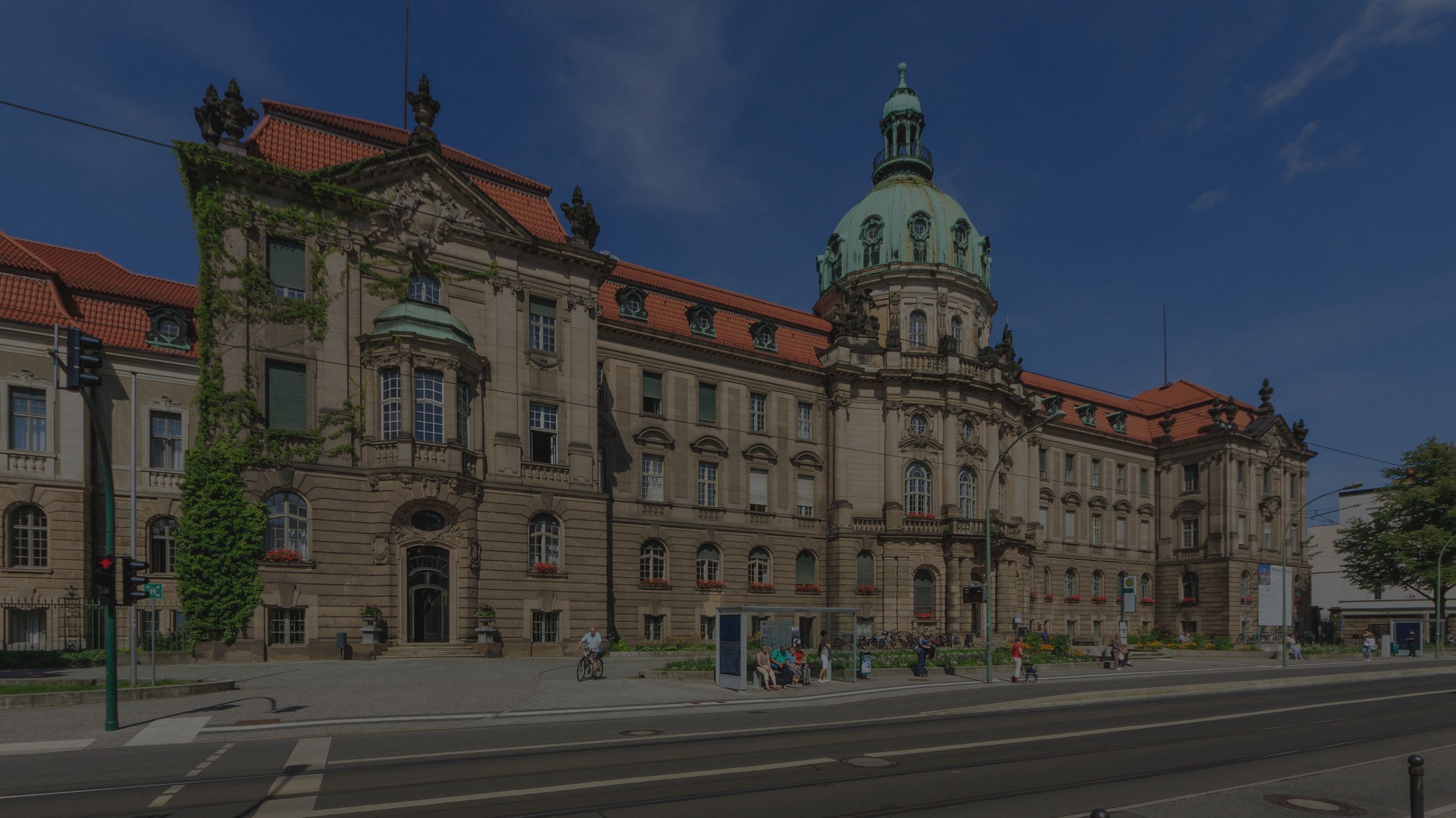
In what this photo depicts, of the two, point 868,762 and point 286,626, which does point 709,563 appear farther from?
point 868,762

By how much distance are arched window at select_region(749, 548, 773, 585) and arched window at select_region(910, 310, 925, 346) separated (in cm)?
1734

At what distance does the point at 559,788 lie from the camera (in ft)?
40.3

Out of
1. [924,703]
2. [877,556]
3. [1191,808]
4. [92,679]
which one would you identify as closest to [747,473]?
[877,556]

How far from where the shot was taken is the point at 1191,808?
1160 cm

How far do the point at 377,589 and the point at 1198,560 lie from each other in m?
62.2

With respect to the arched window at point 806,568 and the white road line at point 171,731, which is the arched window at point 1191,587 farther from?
the white road line at point 171,731

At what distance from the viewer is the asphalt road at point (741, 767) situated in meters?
11.5

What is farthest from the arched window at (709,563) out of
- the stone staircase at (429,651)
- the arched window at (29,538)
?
the arched window at (29,538)

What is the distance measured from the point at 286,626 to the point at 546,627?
32.8 feet

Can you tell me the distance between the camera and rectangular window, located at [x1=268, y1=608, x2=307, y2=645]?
105 ft

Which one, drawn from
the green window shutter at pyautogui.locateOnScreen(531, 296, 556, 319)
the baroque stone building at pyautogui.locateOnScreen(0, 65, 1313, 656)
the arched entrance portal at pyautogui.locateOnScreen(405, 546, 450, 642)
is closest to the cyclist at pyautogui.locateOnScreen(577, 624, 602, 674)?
the baroque stone building at pyautogui.locateOnScreen(0, 65, 1313, 656)

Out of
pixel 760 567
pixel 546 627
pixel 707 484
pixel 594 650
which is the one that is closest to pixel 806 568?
pixel 760 567

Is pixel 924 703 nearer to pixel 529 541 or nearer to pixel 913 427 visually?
pixel 529 541

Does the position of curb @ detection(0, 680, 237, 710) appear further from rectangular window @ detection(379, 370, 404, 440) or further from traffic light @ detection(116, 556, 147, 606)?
rectangular window @ detection(379, 370, 404, 440)
